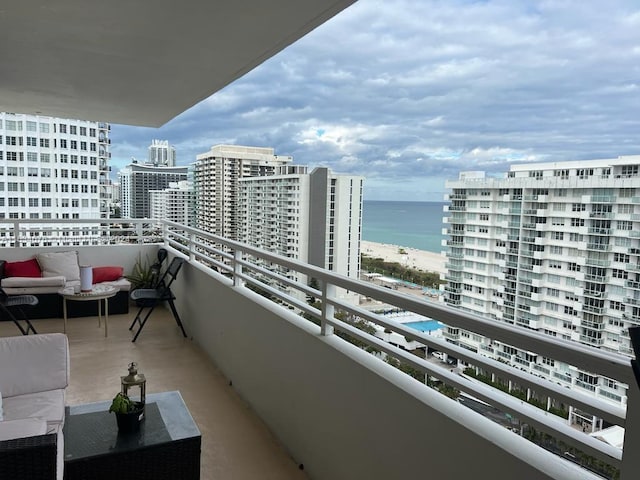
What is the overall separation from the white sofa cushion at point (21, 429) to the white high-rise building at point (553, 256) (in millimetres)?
1571

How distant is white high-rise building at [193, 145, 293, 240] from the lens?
562cm

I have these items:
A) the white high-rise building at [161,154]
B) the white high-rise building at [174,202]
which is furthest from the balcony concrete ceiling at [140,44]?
the white high-rise building at [161,154]

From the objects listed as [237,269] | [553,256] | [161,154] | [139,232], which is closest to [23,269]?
[139,232]

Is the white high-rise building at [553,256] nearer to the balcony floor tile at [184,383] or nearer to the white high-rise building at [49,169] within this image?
the balcony floor tile at [184,383]

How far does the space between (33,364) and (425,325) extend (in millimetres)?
2170

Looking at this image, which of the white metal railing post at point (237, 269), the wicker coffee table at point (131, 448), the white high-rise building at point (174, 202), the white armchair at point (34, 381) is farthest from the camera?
the white high-rise building at point (174, 202)

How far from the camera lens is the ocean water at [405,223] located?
2.68 m

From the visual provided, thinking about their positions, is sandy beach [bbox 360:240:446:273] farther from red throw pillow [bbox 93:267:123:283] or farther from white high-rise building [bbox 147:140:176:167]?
white high-rise building [bbox 147:140:176:167]

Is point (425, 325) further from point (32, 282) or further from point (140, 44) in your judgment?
point (32, 282)

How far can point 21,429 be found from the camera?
66.7 inches

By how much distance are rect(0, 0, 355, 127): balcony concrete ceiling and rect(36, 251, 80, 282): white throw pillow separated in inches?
81.8

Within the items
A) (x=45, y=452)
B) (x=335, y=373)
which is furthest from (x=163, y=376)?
(x=45, y=452)

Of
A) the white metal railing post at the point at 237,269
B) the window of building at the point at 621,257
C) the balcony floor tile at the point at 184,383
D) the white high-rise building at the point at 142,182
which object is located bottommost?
the balcony floor tile at the point at 184,383

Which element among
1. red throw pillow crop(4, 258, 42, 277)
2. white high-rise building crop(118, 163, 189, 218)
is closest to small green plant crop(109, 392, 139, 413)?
red throw pillow crop(4, 258, 42, 277)
